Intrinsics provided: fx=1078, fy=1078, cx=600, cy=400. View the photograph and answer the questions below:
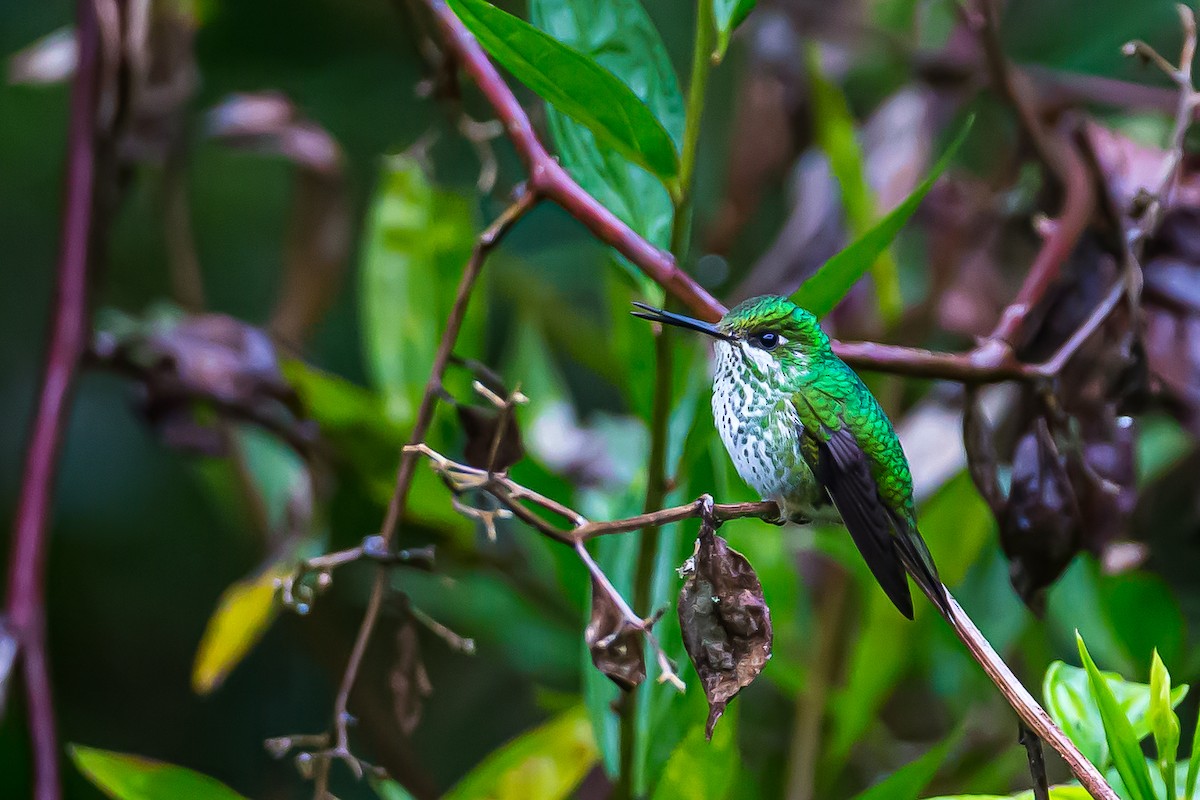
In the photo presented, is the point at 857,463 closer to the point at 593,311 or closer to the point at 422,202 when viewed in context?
the point at 422,202

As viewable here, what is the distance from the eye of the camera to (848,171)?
1.15 meters

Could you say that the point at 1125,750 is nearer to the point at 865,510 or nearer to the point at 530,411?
the point at 865,510

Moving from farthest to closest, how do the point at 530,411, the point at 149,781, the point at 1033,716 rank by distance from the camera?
the point at 530,411, the point at 149,781, the point at 1033,716

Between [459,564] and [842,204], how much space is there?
60 cm

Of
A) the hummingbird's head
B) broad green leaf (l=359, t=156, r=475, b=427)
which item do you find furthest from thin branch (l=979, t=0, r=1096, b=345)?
broad green leaf (l=359, t=156, r=475, b=427)

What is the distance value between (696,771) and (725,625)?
0.21 m

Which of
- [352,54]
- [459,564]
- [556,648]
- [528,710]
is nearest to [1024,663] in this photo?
[556,648]

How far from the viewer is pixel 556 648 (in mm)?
1193

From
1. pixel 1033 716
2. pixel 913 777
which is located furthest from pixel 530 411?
pixel 1033 716

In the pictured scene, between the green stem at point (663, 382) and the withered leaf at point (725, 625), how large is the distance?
6.7 inches

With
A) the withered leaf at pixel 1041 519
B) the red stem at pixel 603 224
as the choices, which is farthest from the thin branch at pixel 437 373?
the withered leaf at pixel 1041 519

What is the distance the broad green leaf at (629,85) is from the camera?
0.63m

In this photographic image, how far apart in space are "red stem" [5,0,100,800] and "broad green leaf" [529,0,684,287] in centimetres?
51

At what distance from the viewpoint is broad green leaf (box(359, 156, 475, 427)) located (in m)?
1.14
